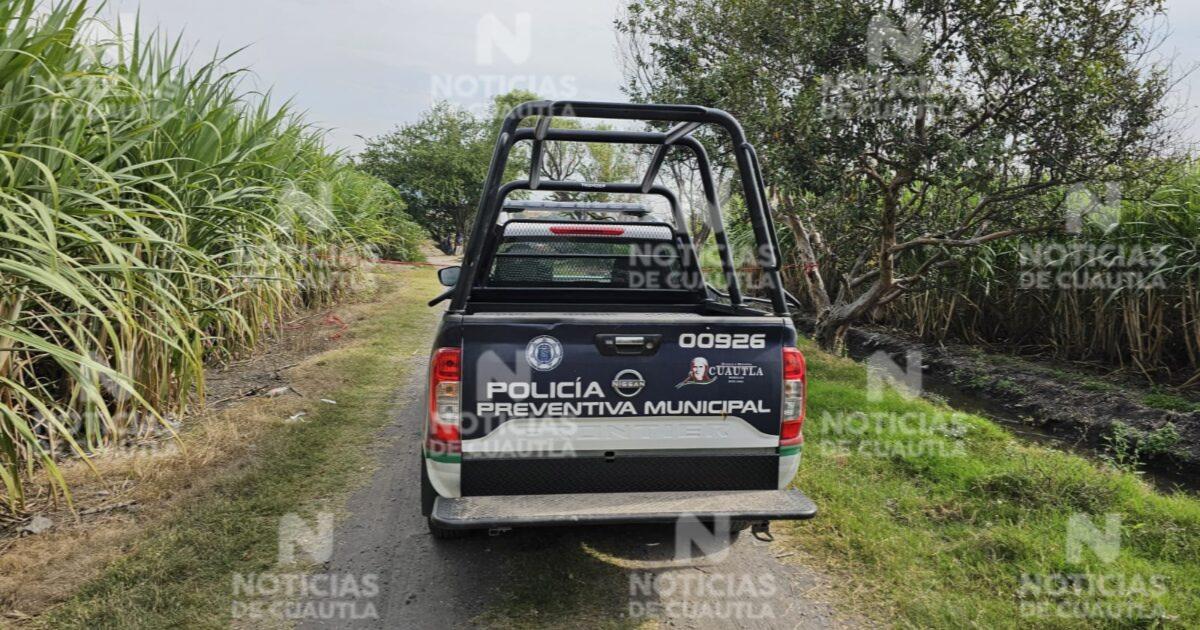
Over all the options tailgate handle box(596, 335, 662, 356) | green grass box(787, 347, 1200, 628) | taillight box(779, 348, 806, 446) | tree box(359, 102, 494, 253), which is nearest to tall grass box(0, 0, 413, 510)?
tailgate handle box(596, 335, 662, 356)

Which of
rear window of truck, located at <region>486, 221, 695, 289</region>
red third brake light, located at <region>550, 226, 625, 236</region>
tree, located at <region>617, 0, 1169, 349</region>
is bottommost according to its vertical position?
rear window of truck, located at <region>486, 221, 695, 289</region>

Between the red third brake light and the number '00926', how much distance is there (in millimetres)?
1847

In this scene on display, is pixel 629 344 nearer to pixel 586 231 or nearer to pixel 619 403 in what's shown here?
pixel 619 403

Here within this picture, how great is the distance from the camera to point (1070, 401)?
7.52 m

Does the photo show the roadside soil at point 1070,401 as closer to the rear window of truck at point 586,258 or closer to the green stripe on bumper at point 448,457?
the rear window of truck at point 586,258

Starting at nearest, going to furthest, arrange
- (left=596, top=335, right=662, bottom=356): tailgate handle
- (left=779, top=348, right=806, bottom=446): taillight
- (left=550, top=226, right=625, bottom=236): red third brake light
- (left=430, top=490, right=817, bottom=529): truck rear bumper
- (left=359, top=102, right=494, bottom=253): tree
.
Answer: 1. (left=430, top=490, right=817, bottom=529): truck rear bumper
2. (left=596, top=335, right=662, bottom=356): tailgate handle
3. (left=779, top=348, right=806, bottom=446): taillight
4. (left=550, top=226, right=625, bottom=236): red third brake light
5. (left=359, top=102, right=494, bottom=253): tree

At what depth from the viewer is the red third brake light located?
473 cm

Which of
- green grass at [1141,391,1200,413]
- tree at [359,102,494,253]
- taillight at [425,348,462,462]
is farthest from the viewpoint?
tree at [359,102,494,253]

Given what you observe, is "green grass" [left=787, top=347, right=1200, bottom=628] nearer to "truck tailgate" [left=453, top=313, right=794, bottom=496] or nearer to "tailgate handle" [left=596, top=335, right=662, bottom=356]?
"truck tailgate" [left=453, top=313, right=794, bottom=496]

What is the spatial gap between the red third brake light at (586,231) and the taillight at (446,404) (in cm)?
211

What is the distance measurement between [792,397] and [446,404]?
1.47 m

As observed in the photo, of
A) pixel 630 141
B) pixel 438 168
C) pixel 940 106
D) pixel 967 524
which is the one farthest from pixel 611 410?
pixel 438 168

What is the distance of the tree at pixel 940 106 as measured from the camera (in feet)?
22.0

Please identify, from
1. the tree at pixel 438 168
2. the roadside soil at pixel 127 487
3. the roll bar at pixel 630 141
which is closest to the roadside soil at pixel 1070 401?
the roll bar at pixel 630 141
